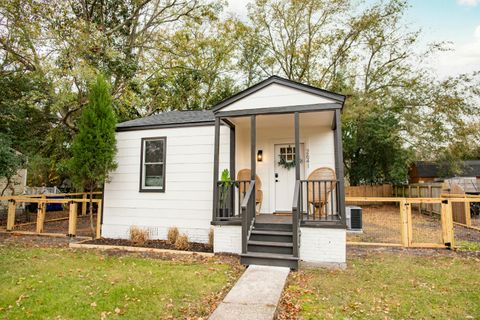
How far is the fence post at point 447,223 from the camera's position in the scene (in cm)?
592

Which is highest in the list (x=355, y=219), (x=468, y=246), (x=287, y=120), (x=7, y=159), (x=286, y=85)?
(x=286, y=85)

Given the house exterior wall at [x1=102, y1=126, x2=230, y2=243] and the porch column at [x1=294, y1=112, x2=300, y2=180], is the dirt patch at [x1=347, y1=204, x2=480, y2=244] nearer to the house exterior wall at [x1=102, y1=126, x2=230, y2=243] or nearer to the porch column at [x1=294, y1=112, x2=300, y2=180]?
the porch column at [x1=294, y1=112, x2=300, y2=180]

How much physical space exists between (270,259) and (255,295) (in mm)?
1307

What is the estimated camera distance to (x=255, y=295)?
3502mm

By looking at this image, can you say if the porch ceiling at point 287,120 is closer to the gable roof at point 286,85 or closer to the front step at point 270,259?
the gable roof at point 286,85

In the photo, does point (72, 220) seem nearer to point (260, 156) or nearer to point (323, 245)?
point (260, 156)

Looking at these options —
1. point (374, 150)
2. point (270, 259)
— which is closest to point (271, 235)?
point (270, 259)

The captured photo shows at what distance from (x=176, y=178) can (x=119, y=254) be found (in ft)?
7.32

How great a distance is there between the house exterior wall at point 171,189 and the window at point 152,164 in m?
0.14

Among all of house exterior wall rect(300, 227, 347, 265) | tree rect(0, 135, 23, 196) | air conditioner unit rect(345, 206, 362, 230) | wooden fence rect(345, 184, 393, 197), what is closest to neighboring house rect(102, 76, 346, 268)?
house exterior wall rect(300, 227, 347, 265)

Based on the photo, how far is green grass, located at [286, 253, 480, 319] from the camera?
10.4ft

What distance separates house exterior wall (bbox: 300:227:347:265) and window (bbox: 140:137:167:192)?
408cm

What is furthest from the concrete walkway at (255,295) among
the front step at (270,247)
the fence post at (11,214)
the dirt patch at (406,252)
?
the fence post at (11,214)

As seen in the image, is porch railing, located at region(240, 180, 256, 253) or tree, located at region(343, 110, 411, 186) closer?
porch railing, located at region(240, 180, 256, 253)
